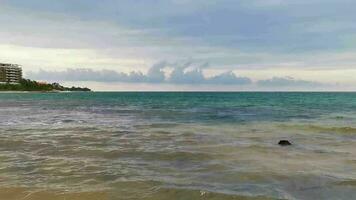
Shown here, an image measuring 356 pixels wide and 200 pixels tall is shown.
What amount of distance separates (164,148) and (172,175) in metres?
5.25

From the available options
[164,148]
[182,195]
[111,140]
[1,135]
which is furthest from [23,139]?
[182,195]

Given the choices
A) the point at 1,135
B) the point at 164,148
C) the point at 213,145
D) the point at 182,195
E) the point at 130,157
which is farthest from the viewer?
the point at 1,135

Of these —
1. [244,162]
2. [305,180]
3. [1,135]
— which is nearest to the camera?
[305,180]

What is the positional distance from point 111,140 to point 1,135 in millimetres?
5987

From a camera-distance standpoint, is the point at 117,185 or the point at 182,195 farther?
the point at 117,185

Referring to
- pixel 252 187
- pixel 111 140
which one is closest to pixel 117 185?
pixel 252 187

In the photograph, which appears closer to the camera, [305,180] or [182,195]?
[182,195]

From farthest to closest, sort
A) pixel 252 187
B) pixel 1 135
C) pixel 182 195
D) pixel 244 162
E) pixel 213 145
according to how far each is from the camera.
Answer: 1. pixel 1 135
2. pixel 213 145
3. pixel 244 162
4. pixel 252 187
5. pixel 182 195

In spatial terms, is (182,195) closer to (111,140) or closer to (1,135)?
(111,140)

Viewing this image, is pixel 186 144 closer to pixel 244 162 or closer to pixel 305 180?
pixel 244 162

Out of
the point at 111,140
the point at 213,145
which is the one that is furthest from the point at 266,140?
the point at 111,140

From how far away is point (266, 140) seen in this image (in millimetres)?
20234

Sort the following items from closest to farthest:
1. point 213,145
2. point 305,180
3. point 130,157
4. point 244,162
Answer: point 305,180, point 244,162, point 130,157, point 213,145

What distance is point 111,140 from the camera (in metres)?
19.6
